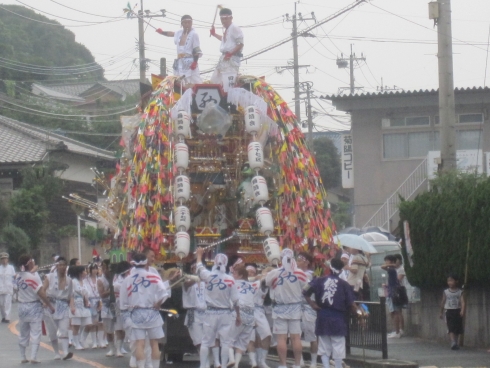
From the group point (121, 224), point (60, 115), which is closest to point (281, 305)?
point (121, 224)

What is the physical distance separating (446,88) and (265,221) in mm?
4534

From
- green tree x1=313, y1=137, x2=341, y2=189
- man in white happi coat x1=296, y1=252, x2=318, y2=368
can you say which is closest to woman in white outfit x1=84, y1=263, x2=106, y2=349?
man in white happi coat x1=296, y1=252, x2=318, y2=368

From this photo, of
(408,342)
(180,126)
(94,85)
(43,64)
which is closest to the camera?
(180,126)

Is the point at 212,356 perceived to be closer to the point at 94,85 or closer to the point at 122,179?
the point at 122,179

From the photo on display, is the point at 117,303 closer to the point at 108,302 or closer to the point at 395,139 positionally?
the point at 108,302

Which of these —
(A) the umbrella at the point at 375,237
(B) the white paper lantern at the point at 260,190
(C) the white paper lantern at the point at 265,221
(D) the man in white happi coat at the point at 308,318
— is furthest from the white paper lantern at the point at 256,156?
(A) the umbrella at the point at 375,237

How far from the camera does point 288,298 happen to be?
1427 centimetres

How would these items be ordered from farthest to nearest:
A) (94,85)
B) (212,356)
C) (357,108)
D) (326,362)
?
(94,85) < (357,108) < (212,356) < (326,362)

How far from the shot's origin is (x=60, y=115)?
45.8 meters

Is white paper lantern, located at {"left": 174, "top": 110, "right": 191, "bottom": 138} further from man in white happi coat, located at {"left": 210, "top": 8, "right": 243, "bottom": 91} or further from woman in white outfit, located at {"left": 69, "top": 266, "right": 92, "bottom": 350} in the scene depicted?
woman in white outfit, located at {"left": 69, "top": 266, "right": 92, "bottom": 350}

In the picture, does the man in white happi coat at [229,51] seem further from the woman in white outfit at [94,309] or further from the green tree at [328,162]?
the green tree at [328,162]

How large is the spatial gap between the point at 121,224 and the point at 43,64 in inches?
1885

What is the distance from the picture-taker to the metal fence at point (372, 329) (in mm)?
15125

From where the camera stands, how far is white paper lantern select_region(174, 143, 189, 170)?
16.9 m
